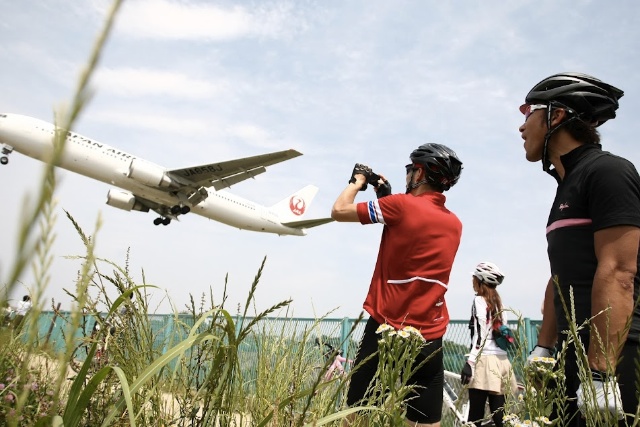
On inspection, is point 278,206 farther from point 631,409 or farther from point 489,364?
point 631,409

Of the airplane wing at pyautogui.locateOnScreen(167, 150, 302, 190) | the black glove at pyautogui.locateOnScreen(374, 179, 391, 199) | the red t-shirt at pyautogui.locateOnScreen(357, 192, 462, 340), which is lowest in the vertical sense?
the red t-shirt at pyautogui.locateOnScreen(357, 192, 462, 340)

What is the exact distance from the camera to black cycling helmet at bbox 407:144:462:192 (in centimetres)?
296

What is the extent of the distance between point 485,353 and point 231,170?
1900 centimetres

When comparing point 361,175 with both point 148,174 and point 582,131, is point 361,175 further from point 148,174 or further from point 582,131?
point 148,174

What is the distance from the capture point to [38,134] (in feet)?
68.2

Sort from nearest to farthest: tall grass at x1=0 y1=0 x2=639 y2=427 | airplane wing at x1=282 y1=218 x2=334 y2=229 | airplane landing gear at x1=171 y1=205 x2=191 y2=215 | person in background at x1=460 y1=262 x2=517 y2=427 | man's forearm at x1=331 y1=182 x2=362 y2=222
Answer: tall grass at x1=0 y1=0 x2=639 y2=427, man's forearm at x1=331 y1=182 x2=362 y2=222, person in background at x1=460 y1=262 x2=517 y2=427, airplane landing gear at x1=171 y1=205 x2=191 y2=215, airplane wing at x1=282 y1=218 x2=334 y2=229

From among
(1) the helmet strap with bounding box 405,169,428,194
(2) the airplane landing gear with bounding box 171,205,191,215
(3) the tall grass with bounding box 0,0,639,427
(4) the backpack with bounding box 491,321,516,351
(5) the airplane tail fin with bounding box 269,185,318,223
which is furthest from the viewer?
(5) the airplane tail fin with bounding box 269,185,318,223

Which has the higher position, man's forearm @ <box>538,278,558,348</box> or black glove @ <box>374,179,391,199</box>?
black glove @ <box>374,179,391,199</box>

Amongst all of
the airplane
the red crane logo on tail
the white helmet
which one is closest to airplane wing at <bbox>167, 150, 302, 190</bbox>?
the airplane

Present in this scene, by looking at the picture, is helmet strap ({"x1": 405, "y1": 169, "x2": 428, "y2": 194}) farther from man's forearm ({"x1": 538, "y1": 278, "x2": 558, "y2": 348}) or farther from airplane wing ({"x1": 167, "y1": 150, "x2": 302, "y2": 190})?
airplane wing ({"x1": 167, "y1": 150, "x2": 302, "y2": 190})

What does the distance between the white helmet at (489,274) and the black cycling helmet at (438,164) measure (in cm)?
221

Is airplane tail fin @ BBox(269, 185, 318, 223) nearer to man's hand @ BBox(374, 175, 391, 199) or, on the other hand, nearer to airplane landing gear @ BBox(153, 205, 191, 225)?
airplane landing gear @ BBox(153, 205, 191, 225)

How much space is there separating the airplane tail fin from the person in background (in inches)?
1182

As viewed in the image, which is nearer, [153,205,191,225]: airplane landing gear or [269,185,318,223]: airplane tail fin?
[153,205,191,225]: airplane landing gear
